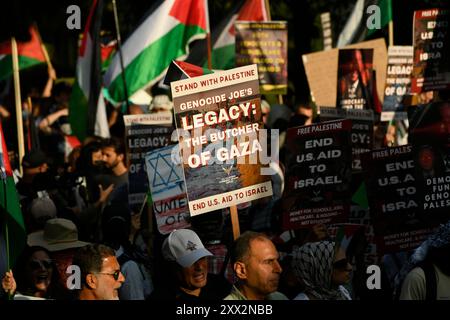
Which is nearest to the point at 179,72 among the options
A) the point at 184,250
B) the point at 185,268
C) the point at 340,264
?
the point at 184,250

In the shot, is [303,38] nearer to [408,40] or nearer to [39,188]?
[408,40]

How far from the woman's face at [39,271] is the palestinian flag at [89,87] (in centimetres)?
627

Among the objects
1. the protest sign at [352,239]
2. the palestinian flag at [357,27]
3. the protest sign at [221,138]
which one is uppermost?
the palestinian flag at [357,27]

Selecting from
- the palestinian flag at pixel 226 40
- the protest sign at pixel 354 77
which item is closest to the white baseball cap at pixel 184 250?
the protest sign at pixel 354 77

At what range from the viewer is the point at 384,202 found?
10336 millimetres

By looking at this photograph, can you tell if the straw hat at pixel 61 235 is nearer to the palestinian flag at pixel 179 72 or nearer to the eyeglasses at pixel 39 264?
the eyeglasses at pixel 39 264

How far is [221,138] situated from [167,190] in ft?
4.11

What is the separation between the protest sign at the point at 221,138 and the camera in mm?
9266

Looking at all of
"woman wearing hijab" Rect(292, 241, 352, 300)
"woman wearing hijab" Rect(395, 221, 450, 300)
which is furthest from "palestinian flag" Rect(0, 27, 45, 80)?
"woman wearing hijab" Rect(395, 221, 450, 300)

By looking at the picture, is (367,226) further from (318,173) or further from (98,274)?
(98,274)

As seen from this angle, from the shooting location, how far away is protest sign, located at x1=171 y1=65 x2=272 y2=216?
9.27 m

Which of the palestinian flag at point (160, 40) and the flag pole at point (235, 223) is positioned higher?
the palestinian flag at point (160, 40)

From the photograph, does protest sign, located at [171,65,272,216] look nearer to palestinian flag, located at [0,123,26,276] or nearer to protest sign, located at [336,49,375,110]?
palestinian flag, located at [0,123,26,276]
